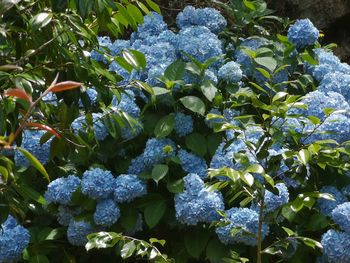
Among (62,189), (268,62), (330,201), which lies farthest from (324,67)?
(62,189)

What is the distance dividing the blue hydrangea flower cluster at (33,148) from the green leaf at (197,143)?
0.58 m

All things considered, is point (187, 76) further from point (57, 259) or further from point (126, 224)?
point (57, 259)

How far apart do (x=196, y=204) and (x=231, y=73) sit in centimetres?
72

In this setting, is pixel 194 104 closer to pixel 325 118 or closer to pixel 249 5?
pixel 325 118

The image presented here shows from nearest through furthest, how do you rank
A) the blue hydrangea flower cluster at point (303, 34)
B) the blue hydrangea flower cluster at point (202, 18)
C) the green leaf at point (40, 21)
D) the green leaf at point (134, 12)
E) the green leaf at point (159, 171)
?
the green leaf at point (40, 21), the green leaf at point (134, 12), the green leaf at point (159, 171), the blue hydrangea flower cluster at point (303, 34), the blue hydrangea flower cluster at point (202, 18)

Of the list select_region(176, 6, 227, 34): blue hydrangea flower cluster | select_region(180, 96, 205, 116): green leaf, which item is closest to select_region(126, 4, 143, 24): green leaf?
select_region(180, 96, 205, 116): green leaf

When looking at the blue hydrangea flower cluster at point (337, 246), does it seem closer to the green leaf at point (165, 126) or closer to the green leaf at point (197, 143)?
the green leaf at point (197, 143)

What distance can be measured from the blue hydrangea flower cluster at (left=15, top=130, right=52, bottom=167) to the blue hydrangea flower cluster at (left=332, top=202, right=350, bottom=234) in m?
1.18

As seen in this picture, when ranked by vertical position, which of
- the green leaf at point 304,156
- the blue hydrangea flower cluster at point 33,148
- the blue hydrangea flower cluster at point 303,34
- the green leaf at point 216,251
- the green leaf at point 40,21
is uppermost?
the green leaf at point 40,21

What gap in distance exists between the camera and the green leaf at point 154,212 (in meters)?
2.95

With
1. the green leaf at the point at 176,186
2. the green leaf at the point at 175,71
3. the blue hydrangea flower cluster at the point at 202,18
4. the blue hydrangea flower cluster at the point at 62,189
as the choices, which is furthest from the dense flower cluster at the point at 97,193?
the blue hydrangea flower cluster at the point at 202,18

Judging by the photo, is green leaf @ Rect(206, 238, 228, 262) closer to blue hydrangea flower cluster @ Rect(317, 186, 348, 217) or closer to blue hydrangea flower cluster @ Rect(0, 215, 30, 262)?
blue hydrangea flower cluster @ Rect(317, 186, 348, 217)

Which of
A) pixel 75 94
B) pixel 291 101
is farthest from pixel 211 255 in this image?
pixel 75 94

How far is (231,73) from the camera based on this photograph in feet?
10.9
